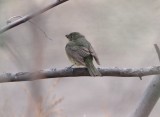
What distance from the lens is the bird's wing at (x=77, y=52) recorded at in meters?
3.83

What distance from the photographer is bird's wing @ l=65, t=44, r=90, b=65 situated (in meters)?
3.83

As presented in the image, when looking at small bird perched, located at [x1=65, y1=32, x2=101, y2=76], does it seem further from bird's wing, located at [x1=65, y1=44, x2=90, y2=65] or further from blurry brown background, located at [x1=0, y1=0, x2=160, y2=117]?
blurry brown background, located at [x1=0, y1=0, x2=160, y2=117]

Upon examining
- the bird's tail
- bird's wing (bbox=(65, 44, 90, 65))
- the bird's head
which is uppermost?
the bird's tail

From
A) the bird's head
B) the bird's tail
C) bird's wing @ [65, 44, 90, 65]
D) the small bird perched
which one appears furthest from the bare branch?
the bird's head

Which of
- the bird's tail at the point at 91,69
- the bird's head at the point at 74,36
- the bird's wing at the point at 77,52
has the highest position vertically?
the bird's tail at the point at 91,69

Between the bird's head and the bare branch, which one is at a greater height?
the bare branch

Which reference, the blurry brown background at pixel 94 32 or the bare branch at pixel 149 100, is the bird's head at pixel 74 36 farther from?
the bare branch at pixel 149 100

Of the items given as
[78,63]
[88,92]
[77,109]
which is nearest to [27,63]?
[78,63]

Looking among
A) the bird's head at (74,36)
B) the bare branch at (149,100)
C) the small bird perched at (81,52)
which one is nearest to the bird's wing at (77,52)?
the small bird perched at (81,52)

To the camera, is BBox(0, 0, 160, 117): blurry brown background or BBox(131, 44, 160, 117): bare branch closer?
BBox(0, 0, 160, 117): blurry brown background

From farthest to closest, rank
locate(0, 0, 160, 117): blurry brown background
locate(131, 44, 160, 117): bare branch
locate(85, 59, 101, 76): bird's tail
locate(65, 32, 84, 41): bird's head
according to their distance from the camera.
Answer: locate(65, 32, 84, 41): bird's head
locate(85, 59, 101, 76): bird's tail
locate(131, 44, 160, 117): bare branch
locate(0, 0, 160, 117): blurry brown background

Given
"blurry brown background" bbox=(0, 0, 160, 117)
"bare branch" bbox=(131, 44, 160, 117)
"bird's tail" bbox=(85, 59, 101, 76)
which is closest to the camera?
"blurry brown background" bbox=(0, 0, 160, 117)

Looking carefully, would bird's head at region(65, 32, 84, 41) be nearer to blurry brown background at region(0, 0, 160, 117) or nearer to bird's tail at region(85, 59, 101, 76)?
blurry brown background at region(0, 0, 160, 117)

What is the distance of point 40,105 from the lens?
1826mm
